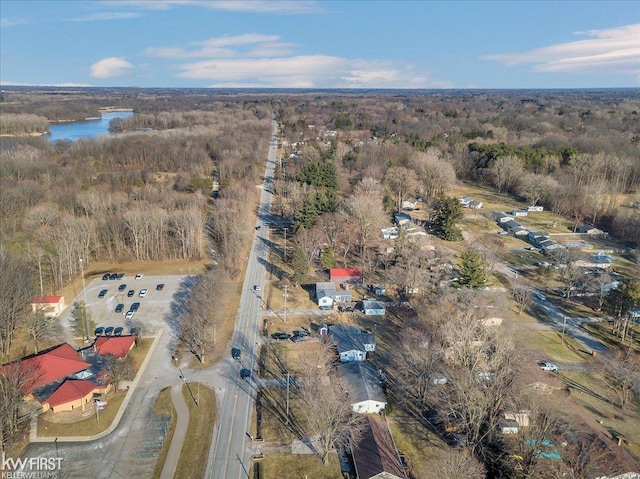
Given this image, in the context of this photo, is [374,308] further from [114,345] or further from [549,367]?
[114,345]

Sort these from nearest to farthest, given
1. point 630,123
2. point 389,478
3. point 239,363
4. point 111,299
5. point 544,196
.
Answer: point 389,478 < point 239,363 < point 111,299 < point 544,196 < point 630,123

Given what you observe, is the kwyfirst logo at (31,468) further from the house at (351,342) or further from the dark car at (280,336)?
the house at (351,342)

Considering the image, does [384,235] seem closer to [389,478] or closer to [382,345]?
[382,345]

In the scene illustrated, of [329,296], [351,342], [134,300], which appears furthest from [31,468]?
[329,296]

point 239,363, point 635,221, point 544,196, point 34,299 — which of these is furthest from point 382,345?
point 544,196

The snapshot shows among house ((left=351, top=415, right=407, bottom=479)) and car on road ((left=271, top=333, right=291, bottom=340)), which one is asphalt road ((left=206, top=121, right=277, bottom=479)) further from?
house ((left=351, top=415, right=407, bottom=479))

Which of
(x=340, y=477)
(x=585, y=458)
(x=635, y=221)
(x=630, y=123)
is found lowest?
(x=340, y=477)
